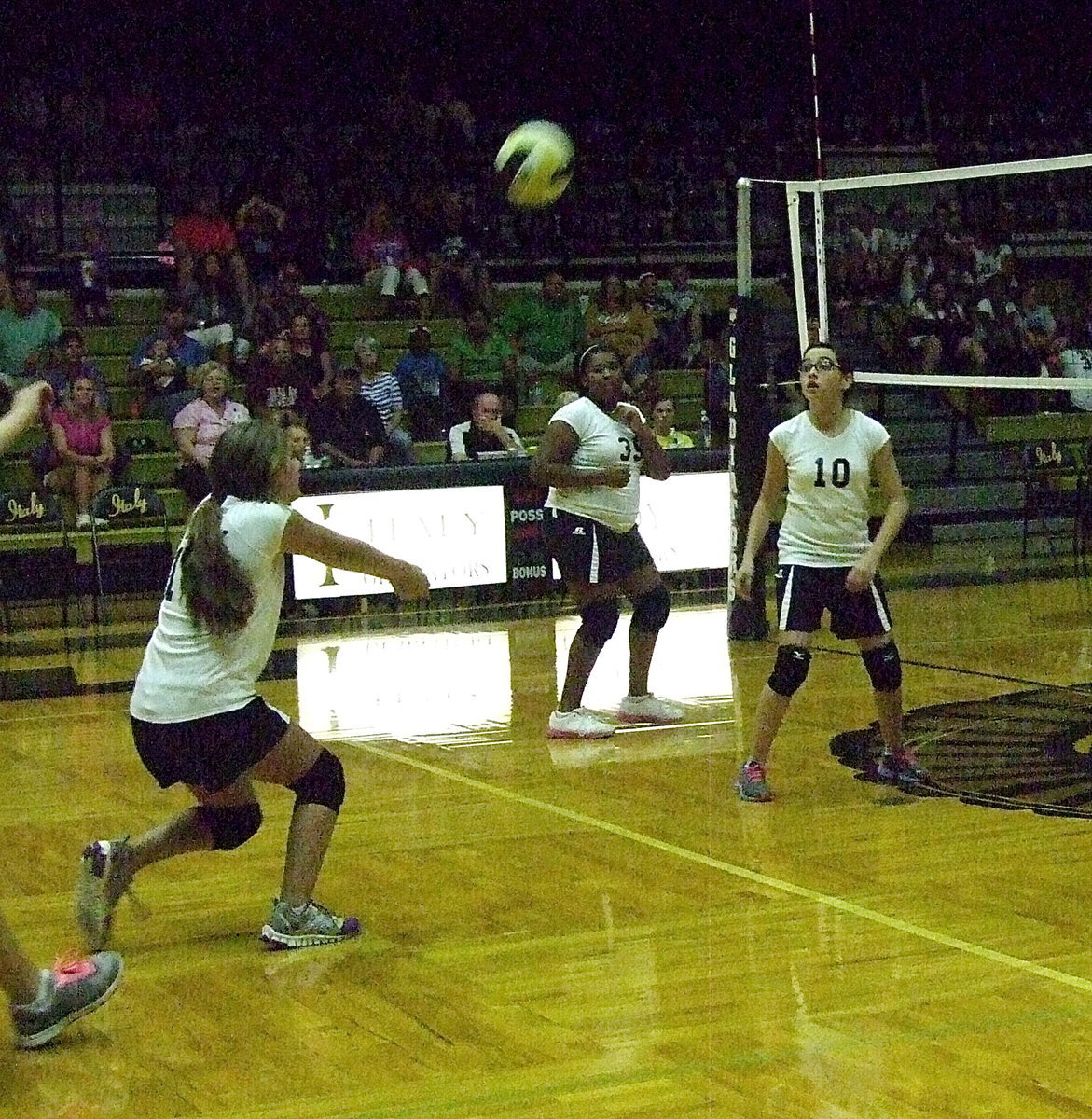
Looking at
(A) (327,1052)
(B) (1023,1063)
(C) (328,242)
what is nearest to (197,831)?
(A) (327,1052)

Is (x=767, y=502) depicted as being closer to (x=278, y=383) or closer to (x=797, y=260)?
(x=797, y=260)

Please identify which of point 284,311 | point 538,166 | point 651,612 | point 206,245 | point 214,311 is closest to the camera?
point 651,612

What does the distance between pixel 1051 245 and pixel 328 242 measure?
7.07 meters

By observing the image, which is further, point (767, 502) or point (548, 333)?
point (548, 333)

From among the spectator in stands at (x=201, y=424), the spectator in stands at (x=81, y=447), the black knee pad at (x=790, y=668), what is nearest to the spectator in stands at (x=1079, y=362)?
the spectator in stands at (x=201, y=424)

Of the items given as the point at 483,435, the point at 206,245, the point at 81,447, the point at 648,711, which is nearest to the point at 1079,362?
the point at 483,435

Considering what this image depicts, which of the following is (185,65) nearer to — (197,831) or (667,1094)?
(197,831)

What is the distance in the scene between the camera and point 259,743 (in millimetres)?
5734

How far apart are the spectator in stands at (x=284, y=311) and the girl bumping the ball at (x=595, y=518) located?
298 inches

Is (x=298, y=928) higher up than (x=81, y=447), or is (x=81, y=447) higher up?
(x=81, y=447)

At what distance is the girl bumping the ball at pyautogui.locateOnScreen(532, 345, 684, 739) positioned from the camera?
9.27 m

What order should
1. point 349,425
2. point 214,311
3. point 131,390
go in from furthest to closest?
point 214,311
point 131,390
point 349,425

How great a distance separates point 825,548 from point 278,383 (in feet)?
29.3

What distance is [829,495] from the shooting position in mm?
7758
